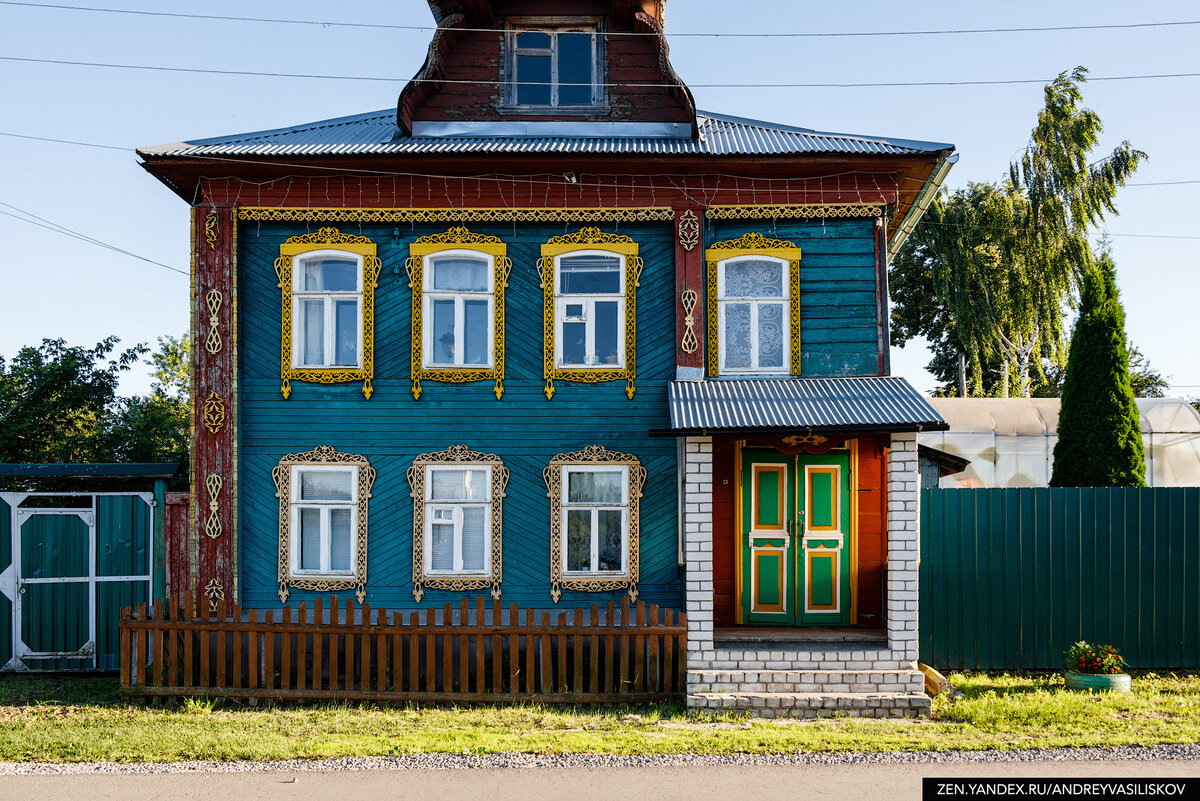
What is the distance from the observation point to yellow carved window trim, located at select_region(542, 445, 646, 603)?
33.9ft

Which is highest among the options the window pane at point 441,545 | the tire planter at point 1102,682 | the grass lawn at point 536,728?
the window pane at point 441,545

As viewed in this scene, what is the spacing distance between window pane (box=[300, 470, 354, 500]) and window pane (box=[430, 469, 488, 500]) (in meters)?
1.07

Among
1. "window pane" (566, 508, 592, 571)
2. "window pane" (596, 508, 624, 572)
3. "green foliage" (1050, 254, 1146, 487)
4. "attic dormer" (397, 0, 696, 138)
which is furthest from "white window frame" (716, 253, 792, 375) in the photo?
"green foliage" (1050, 254, 1146, 487)

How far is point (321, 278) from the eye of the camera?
10.7 meters

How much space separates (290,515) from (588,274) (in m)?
4.79

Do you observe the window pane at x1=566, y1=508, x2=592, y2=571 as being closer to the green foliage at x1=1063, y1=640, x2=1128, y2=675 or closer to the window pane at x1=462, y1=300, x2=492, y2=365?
the window pane at x1=462, y1=300, x2=492, y2=365

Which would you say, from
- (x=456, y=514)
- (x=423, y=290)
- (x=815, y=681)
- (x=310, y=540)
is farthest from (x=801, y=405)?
(x=310, y=540)

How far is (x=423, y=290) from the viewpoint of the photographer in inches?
417

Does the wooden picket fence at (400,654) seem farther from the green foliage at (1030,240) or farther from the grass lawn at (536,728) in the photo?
the green foliage at (1030,240)

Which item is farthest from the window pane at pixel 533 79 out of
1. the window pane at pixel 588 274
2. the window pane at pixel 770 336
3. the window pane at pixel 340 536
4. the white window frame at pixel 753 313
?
the window pane at pixel 340 536

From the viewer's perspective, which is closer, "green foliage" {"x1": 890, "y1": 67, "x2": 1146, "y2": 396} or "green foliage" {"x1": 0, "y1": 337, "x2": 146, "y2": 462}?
"green foliage" {"x1": 0, "y1": 337, "x2": 146, "y2": 462}

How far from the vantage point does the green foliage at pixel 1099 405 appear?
36.6 ft

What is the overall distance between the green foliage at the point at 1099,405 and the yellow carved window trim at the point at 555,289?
6.12 metres

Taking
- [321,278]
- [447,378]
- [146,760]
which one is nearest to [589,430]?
[447,378]
